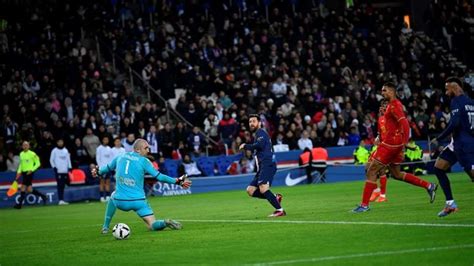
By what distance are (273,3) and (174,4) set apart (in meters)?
5.84

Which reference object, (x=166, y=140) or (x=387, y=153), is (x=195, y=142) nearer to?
(x=166, y=140)

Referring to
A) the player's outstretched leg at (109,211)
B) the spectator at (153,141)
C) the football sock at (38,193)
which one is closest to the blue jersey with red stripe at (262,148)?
the player's outstretched leg at (109,211)

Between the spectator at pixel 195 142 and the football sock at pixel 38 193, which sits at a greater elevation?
the spectator at pixel 195 142

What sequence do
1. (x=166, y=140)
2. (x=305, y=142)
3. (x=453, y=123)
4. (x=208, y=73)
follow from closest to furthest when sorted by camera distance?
(x=453, y=123) < (x=166, y=140) < (x=305, y=142) < (x=208, y=73)

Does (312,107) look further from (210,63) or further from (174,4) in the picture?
(174,4)

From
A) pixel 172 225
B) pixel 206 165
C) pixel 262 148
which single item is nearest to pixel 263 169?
pixel 262 148

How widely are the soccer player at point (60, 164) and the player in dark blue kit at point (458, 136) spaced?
18706mm

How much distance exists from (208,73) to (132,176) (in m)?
24.0

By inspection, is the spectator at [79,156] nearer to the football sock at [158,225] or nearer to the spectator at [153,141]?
the spectator at [153,141]

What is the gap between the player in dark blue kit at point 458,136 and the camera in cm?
1597

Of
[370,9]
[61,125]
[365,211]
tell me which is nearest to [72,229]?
[365,211]

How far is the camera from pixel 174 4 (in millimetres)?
43875

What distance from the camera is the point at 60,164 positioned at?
3212cm

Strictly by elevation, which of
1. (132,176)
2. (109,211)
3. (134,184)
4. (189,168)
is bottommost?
(189,168)
